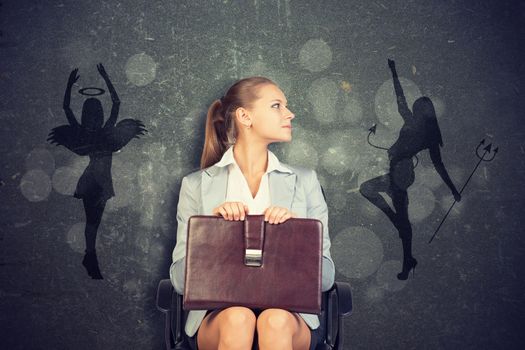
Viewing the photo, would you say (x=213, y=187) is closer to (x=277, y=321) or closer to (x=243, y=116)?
(x=243, y=116)

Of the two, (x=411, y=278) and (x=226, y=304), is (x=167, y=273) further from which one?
(x=411, y=278)

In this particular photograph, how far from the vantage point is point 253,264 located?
62.6 inches

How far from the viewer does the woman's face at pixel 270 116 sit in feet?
6.44

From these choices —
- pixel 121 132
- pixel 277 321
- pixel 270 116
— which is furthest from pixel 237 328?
pixel 121 132

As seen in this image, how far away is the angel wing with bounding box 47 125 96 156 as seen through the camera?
230 centimetres

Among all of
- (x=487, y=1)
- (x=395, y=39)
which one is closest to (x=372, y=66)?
(x=395, y=39)

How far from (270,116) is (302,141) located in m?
0.46

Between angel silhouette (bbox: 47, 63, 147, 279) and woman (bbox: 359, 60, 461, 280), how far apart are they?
1369 millimetres

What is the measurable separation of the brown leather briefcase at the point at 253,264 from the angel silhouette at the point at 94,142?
0.91 m

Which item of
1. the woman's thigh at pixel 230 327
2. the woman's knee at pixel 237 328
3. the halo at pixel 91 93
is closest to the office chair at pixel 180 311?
the woman's thigh at pixel 230 327

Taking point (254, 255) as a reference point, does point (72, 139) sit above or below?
above

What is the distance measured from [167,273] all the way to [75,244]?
0.52 m

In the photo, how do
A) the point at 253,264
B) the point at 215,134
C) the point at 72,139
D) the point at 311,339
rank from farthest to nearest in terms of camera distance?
the point at 72,139 → the point at 215,134 → the point at 311,339 → the point at 253,264

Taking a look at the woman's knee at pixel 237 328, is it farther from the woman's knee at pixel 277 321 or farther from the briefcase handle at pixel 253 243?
the briefcase handle at pixel 253 243
